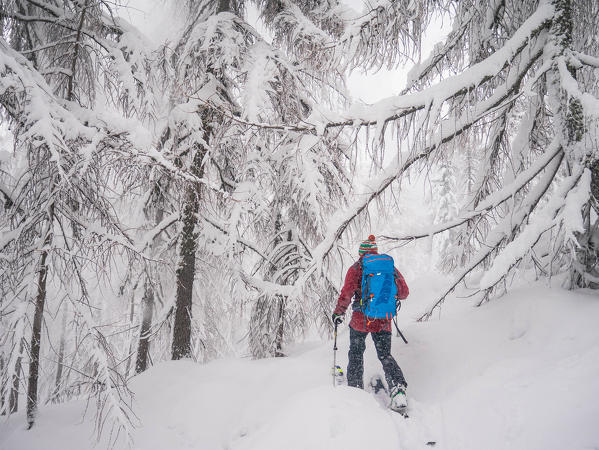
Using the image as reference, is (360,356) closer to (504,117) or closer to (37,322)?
(504,117)

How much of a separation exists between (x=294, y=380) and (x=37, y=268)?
3.39 meters

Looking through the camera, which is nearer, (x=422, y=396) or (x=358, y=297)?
(x=422, y=396)

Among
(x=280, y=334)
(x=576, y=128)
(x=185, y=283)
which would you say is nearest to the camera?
(x=576, y=128)

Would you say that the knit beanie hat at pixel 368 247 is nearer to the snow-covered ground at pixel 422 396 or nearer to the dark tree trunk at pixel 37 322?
the snow-covered ground at pixel 422 396

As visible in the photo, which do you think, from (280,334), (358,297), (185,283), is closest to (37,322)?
(185,283)

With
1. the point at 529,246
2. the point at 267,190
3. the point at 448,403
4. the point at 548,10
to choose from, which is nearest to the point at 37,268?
the point at 267,190

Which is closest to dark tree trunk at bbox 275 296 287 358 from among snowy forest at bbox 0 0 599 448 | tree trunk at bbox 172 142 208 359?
snowy forest at bbox 0 0 599 448

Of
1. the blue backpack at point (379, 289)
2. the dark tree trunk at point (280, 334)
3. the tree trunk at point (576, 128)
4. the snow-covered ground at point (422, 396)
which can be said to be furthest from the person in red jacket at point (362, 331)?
the dark tree trunk at point (280, 334)

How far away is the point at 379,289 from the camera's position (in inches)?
153

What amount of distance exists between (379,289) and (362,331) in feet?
2.02

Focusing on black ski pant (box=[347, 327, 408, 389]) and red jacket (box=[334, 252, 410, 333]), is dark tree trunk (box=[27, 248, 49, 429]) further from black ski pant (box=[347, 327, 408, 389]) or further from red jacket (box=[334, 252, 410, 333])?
black ski pant (box=[347, 327, 408, 389])

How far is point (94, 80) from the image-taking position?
15.2ft

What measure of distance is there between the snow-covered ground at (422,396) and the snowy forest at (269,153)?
0.36 metres

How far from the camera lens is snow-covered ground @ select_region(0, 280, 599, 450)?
97.4 inches
